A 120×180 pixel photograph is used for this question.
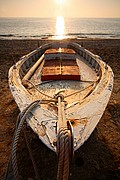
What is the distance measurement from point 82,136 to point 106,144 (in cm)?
223

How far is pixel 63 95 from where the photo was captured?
469cm

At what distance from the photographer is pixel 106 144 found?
4.87m

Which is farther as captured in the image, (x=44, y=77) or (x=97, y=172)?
(x=44, y=77)

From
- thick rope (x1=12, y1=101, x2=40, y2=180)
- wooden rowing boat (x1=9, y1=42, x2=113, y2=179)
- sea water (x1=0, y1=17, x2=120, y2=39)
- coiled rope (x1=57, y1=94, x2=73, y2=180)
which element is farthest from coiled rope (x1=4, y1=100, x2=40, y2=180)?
sea water (x1=0, y1=17, x2=120, y2=39)

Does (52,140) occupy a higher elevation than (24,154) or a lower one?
higher

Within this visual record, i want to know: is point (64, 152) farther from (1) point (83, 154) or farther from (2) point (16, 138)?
(1) point (83, 154)

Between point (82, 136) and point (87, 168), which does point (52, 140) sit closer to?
Answer: point (82, 136)

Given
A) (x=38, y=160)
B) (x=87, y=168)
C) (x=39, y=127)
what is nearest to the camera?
(x=39, y=127)

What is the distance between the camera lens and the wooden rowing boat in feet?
10.0

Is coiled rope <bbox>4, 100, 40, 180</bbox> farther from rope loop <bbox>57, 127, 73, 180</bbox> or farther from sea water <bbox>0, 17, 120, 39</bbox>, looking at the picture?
sea water <bbox>0, 17, 120, 39</bbox>

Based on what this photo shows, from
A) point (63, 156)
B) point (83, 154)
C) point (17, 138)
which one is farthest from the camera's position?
point (83, 154)

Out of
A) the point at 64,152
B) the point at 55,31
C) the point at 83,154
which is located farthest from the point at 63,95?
the point at 55,31

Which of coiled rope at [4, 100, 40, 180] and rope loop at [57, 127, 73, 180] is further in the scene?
coiled rope at [4, 100, 40, 180]

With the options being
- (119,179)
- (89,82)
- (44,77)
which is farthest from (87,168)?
(44,77)
